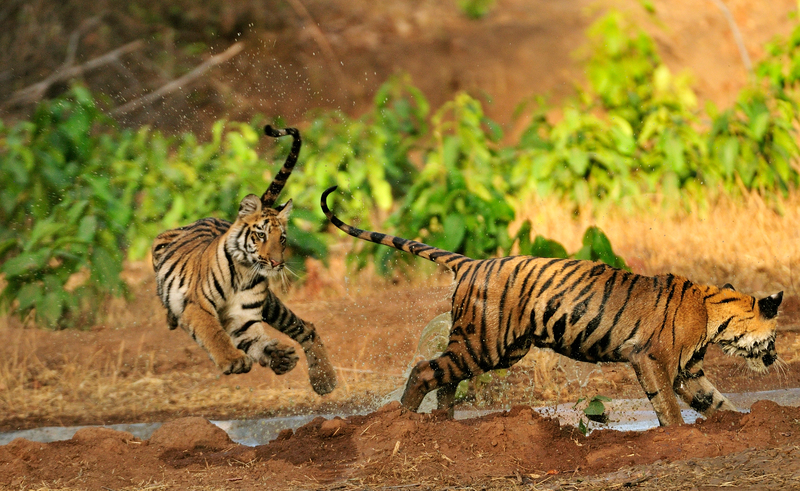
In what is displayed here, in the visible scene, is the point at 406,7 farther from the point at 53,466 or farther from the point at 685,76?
the point at 53,466

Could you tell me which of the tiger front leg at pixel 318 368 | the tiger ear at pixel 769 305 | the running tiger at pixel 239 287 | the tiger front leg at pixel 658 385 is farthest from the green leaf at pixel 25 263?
the tiger ear at pixel 769 305

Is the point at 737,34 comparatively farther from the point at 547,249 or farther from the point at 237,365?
the point at 237,365

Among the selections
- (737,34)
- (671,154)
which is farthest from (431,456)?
(737,34)

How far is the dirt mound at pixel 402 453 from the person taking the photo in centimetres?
343

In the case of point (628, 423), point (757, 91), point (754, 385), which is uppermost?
point (757, 91)

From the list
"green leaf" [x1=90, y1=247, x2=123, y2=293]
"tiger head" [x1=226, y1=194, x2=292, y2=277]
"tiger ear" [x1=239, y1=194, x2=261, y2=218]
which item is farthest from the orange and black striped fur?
"green leaf" [x1=90, y1=247, x2=123, y2=293]

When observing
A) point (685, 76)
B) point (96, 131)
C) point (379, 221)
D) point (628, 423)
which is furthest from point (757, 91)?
point (96, 131)

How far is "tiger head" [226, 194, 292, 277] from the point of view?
13.1ft

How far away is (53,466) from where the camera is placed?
381cm

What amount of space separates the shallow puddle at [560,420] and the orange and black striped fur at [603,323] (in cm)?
54

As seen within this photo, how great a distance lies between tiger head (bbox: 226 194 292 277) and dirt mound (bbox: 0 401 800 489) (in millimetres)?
762

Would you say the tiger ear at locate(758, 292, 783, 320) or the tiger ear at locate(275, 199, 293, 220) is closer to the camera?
the tiger ear at locate(758, 292, 783, 320)

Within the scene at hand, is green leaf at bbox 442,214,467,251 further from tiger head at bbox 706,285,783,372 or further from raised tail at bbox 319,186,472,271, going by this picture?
tiger head at bbox 706,285,783,372

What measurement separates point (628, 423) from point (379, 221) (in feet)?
14.2
